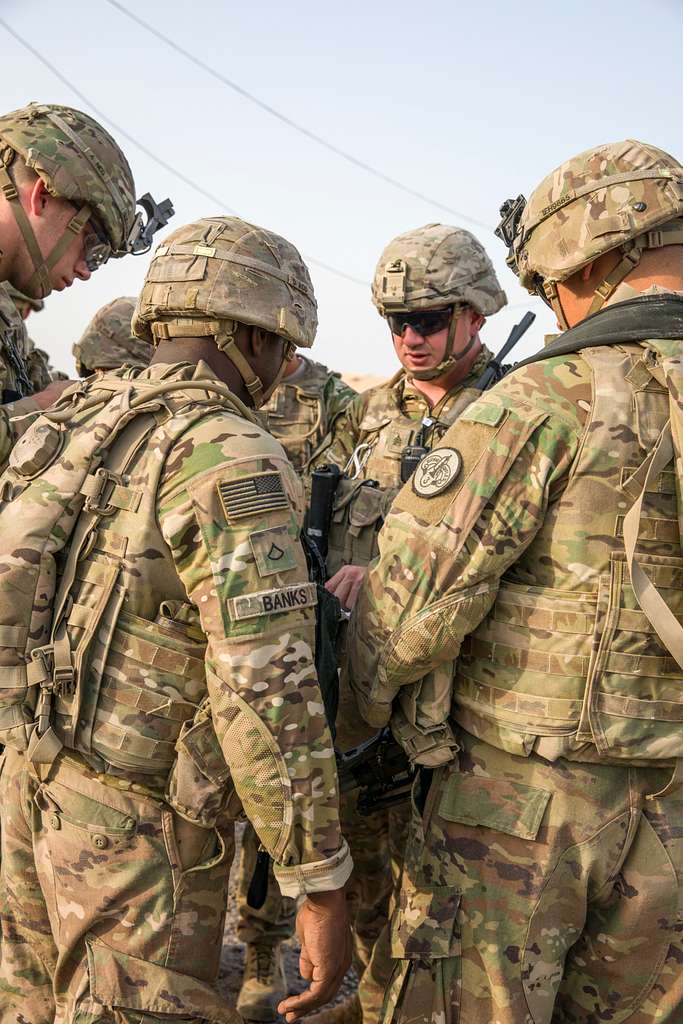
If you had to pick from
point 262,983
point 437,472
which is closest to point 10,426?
point 437,472

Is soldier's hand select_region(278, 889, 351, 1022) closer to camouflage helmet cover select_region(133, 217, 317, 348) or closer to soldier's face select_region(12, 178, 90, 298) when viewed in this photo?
camouflage helmet cover select_region(133, 217, 317, 348)

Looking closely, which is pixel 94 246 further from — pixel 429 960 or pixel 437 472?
pixel 429 960

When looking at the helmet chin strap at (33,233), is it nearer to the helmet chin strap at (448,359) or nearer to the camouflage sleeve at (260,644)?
the camouflage sleeve at (260,644)

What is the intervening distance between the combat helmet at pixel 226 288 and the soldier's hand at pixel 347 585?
706 millimetres

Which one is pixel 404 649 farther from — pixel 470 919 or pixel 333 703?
pixel 470 919

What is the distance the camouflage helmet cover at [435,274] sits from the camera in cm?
478

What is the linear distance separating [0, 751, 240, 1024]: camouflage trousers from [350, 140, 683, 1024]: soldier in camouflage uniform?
0.59m

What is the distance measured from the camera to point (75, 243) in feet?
12.3

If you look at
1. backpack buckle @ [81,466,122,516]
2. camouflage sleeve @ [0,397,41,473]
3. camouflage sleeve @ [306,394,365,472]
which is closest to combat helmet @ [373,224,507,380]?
camouflage sleeve @ [306,394,365,472]

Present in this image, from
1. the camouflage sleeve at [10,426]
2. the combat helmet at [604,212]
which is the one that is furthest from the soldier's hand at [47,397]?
the combat helmet at [604,212]

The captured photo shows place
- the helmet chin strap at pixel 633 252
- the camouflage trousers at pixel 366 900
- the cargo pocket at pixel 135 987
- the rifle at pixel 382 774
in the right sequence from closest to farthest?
the cargo pocket at pixel 135 987
the helmet chin strap at pixel 633 252
the rifle at pixel 382 774
the camouflage trousers at pixel 366 900

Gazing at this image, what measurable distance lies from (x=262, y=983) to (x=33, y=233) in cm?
368

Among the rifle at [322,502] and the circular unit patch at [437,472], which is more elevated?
the circular unit patch at [437,472]

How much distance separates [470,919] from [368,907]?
1.90 m
